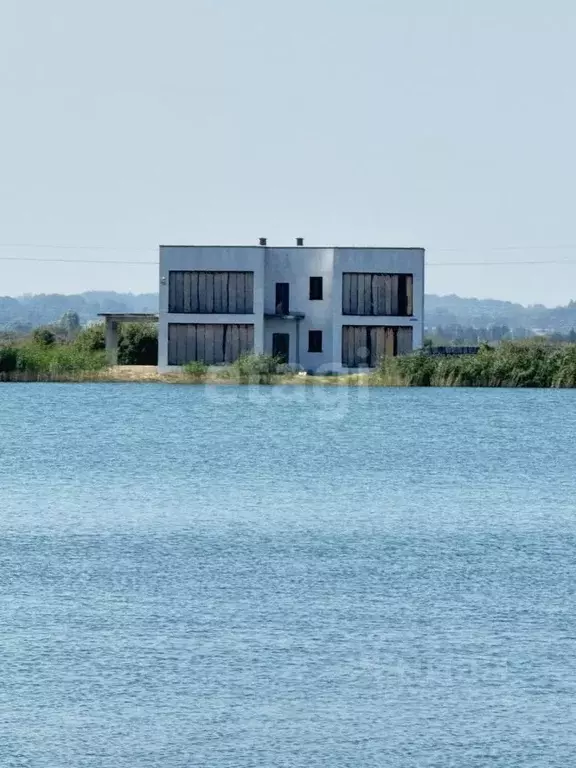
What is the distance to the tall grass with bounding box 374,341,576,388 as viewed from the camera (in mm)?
65250

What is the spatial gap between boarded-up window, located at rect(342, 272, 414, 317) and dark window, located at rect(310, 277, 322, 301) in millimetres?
1080

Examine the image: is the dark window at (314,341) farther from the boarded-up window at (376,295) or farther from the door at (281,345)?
the boarded-up window at (376,295)

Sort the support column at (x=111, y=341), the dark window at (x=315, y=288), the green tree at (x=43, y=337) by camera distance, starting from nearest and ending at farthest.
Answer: the dark window at (x=315, y=288)
the support column at (x=111, y=341)
the green tree at (x=43, y=337)

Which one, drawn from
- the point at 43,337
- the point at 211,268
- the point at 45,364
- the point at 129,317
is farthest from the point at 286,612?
the point at 43,337

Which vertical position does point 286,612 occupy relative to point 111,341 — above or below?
below

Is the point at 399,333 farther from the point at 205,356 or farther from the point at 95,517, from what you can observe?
the point at 95,517

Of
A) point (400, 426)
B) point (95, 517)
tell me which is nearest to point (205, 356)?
point (400, 426)

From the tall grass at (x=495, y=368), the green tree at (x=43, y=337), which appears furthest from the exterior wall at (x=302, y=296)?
the green tree at (x=43, y=337)

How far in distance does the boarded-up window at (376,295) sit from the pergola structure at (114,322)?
30.5 feet

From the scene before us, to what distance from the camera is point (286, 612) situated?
1809 centimetres

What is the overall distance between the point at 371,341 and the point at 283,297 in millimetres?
4192

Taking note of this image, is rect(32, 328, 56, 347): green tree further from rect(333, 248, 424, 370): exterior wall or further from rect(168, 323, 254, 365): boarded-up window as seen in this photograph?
rect(333, 248, 424, 370): exterior wall

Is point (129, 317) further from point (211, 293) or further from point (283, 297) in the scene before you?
point (283, 297)

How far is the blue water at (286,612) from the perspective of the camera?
13.5 metres
